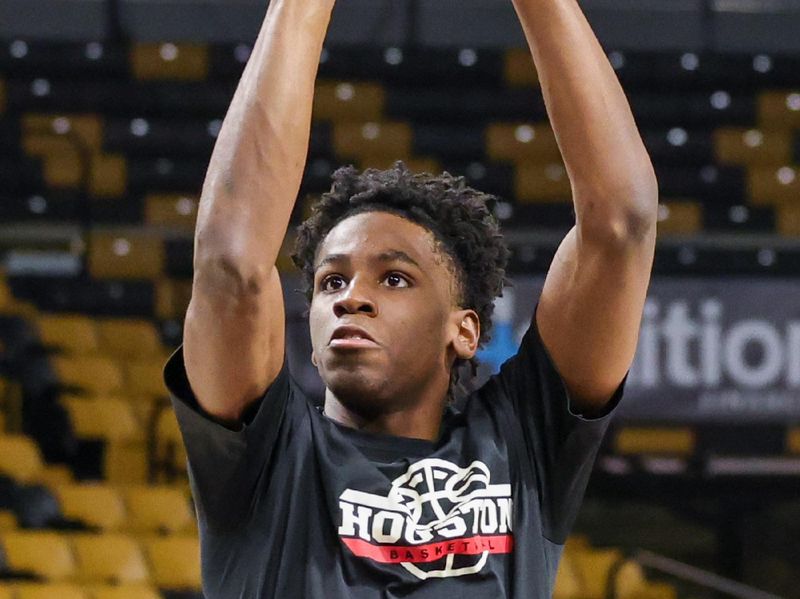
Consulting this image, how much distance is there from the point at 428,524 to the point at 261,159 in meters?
0.52

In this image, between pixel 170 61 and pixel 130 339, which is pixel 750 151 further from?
pixel 130 339

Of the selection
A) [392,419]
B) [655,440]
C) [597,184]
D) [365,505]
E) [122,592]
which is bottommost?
[122,592]

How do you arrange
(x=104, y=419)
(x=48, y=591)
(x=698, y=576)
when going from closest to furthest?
(x=48, y=591) < (x=698, y=576) < (x=104, y=419)

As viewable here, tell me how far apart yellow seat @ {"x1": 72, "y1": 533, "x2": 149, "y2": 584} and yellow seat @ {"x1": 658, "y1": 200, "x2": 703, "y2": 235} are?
408cm

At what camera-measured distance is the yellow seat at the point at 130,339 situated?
819cm

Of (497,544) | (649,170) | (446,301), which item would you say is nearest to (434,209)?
(446,301)

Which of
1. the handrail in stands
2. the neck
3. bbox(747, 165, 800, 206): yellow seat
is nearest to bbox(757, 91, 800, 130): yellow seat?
bbox(747, 165, 800, 206): yellow seat

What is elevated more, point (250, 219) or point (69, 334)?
point (250, 219)

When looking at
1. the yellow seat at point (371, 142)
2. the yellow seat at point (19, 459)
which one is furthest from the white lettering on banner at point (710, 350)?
the yellow seat at point (19, 459)

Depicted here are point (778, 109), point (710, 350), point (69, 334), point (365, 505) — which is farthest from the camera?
point (778, 109)

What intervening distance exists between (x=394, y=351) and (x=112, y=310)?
6.63 metres

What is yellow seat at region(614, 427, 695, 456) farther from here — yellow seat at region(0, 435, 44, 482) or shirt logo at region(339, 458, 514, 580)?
shirt logo at region(339, 458, 514, 580)

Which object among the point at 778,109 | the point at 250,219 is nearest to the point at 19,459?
the point at 250,219

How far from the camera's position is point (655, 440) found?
8.09m
